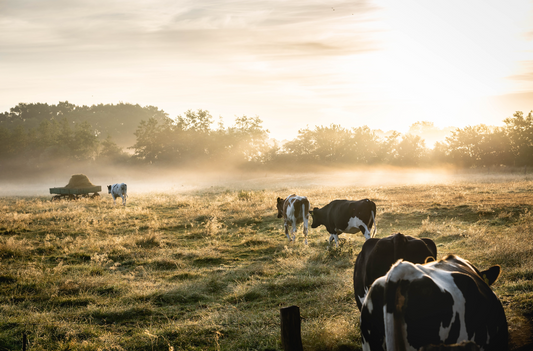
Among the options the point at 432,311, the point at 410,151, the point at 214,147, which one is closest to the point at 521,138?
the point at 410,151

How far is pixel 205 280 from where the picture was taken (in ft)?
27.2

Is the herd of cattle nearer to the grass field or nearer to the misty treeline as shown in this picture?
the grass field

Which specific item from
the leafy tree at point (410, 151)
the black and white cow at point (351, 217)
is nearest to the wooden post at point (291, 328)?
the black and white cow at point (351, 217)

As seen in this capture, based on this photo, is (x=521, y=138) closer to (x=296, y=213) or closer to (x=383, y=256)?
(x=296, y=213)

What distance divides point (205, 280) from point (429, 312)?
246 inches

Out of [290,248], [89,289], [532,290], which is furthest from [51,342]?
[532,290]

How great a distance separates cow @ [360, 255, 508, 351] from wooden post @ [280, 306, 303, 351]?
0.76 meters

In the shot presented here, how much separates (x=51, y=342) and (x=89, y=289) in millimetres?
2500

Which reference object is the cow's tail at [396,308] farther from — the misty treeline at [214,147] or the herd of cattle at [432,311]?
the misty treeline at [214,147]

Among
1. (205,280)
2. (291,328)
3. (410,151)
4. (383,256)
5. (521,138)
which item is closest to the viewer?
(291,328)

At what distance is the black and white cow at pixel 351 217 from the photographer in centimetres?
1055

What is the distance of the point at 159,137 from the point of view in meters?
71.3

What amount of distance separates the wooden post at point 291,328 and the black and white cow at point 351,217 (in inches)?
276

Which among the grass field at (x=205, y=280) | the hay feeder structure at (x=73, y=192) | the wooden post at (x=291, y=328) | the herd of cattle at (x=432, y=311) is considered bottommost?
the grass field at (x=205, y=280)
